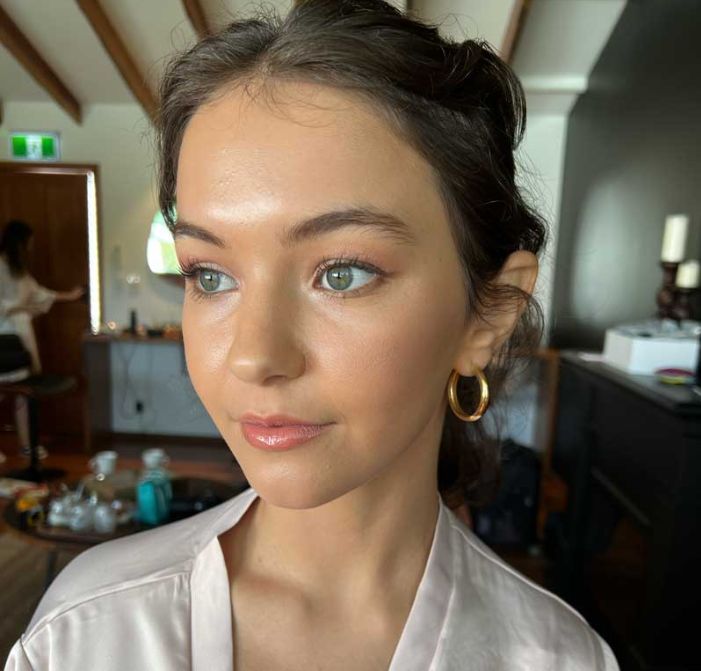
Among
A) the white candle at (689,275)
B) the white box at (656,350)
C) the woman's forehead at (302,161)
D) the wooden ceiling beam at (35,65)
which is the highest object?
the wooden ceiling beam at (35,65)

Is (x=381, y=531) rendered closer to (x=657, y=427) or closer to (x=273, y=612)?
(x=273, y=612)

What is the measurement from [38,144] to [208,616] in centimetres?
452

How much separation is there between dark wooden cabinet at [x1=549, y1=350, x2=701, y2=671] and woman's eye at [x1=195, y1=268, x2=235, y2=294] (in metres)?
1.48

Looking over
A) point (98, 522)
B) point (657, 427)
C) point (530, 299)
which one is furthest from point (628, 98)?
point (98, 522)

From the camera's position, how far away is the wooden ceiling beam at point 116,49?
119 inches

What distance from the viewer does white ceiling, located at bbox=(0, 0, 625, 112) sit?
2.99 metres

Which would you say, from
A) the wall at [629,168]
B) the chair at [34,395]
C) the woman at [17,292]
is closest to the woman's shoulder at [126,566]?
the wall at [629,168]

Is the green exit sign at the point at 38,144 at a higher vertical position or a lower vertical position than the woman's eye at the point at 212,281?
higher

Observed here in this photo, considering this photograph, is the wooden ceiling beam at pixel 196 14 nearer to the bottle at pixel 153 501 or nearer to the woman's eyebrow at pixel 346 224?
the bottle at pixel 153 501

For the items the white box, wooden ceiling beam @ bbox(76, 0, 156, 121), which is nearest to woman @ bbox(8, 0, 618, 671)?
the white box

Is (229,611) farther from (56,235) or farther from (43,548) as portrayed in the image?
(56,235)

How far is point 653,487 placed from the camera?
1.75 metres

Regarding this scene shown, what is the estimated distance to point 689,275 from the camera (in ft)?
6.51

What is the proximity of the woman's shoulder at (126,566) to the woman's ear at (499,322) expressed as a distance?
38 cm
